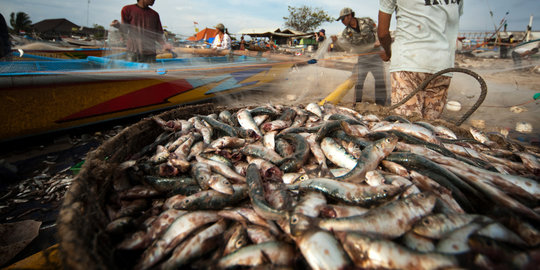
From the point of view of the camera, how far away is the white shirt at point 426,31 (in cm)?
338

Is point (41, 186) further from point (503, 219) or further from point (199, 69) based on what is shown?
point (503, 219)

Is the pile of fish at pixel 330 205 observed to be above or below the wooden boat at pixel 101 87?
below

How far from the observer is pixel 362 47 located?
6078mm

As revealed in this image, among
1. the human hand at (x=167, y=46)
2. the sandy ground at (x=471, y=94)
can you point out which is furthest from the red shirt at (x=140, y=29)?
the sandy ground at (x=471, y=94)

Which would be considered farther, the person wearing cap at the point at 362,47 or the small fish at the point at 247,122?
the person wearing cap at the point at 362,47

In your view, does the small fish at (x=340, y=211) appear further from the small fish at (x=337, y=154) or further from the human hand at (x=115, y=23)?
the human hand at (x=115, y=23)

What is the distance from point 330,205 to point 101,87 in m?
5.83

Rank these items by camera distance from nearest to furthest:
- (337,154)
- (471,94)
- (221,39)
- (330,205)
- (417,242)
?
(417,242)
(330,205)
(337,154)
(471,94)
(221,39)

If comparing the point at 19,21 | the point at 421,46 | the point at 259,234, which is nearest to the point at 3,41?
the point at 259,234

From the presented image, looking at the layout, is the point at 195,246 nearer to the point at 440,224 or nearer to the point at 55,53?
the point at 440,224

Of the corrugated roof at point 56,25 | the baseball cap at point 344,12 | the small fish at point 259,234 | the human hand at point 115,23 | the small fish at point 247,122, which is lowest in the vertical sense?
the small fish at point 259,234

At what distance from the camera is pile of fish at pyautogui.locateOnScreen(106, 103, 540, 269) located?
1207mm

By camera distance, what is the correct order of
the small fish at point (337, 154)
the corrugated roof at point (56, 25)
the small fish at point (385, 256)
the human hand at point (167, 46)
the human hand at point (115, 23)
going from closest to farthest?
the small fish at point (385, 256)
the small fish at point (337, 154)
the human hand at point (115, 23)
the human hand at point (167, 46)
the corrugated roof at point (56, 25)

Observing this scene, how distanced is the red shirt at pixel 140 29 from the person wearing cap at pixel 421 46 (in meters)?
5.12
